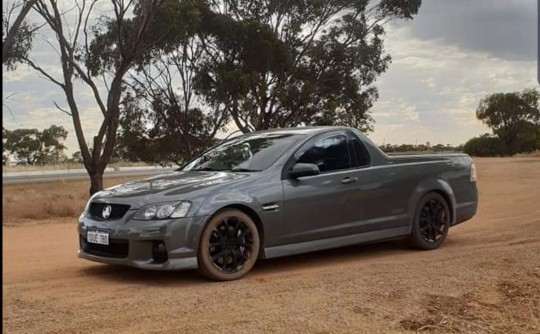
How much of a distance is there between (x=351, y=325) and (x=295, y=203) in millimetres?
2316

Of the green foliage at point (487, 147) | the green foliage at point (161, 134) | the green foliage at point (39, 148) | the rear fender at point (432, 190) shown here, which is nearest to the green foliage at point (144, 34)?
the green foliage at point (161, 134)

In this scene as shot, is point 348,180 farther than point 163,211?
Yes

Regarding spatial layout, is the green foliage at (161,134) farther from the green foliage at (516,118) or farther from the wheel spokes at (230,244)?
the green foliage at (516,118)

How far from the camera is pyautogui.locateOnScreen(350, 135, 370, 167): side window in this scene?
25.9 ft

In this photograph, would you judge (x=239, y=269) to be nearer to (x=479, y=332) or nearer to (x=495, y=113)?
(x=479, y=332)

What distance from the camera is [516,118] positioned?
6159 centimetres

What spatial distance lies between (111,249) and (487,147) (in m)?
59.8

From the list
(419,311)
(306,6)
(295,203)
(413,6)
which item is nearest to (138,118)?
(306,6)

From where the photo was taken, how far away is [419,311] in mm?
5234

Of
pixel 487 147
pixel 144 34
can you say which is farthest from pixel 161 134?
pixel 487 147

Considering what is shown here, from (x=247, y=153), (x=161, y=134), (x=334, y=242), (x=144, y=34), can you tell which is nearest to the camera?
(x=334, y=242)

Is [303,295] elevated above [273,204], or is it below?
below

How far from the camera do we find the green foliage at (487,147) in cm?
6156

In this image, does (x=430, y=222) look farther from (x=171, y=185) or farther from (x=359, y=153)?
(x=171, y=185)
